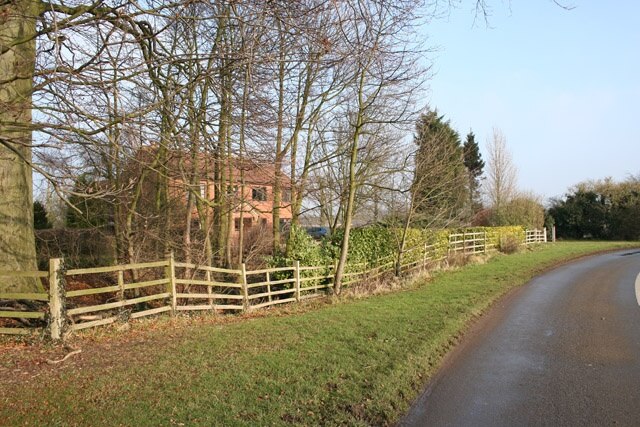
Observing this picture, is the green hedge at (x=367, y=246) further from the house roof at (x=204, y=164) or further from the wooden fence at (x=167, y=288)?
the house roof at (x=204, y=164)

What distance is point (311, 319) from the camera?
10148 millimetres

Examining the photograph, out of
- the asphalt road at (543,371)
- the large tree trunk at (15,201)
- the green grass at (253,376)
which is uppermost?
the large tree trunk at (15,201)

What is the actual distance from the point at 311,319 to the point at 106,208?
30.9 feet

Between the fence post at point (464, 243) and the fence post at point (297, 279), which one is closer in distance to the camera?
the fence post at point (297, 279)

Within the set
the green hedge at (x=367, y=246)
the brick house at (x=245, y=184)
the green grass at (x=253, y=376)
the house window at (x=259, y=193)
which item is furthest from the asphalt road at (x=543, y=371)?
the house window at (x=259, y=193)

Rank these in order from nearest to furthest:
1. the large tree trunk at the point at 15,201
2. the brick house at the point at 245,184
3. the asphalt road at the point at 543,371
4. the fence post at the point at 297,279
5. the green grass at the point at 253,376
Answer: the green grass at the point at 253,376 < the asphalt road at the point at 543,371 < the large tree trunk at the point at 15,201 < the brick house at the point at 245,184 < the fence post at the point at 297,279

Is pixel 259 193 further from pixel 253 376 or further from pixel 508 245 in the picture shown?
pixel 508 245

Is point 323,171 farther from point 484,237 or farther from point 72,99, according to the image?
point 72,99

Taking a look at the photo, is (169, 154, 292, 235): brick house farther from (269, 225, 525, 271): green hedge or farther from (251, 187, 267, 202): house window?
(269, 225, 525, 271): green hedge

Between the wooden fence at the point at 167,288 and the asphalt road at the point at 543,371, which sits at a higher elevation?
the wooden fence at the point at 167,288

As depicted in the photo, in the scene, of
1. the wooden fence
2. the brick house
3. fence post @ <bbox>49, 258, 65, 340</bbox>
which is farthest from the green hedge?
fence post @ <bbox>49, 258, 65, 340</bbox>

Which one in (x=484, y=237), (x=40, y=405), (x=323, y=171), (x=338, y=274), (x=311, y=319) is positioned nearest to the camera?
(x=40, y=405)

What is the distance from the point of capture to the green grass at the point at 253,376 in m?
4.77

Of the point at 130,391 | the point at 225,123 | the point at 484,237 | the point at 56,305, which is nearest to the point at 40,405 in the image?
the point at 130,391
